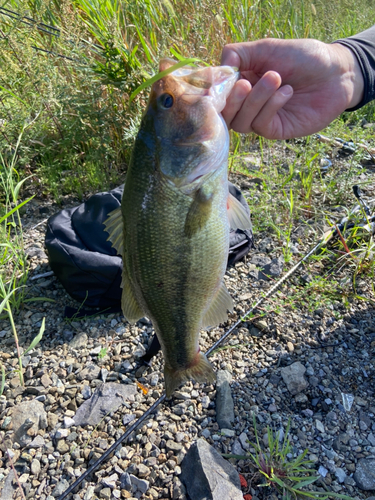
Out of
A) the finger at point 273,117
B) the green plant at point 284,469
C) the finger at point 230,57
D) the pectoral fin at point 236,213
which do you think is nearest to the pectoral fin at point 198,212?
the pectoral fin at point 236,213

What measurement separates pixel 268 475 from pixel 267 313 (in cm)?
133

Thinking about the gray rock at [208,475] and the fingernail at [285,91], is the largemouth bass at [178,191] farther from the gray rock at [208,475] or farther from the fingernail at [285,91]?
the gray rock at [208,475]

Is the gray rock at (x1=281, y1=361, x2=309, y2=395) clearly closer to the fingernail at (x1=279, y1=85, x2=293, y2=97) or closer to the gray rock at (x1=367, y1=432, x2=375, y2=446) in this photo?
the gray rock at (x1=367, y1=432, x2=375, y2=446)

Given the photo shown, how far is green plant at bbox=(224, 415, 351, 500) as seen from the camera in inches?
79.4

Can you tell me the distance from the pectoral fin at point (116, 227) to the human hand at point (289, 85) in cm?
102

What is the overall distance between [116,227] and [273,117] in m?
1.37

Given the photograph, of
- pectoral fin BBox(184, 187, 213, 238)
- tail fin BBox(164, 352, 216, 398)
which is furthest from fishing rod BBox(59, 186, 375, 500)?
pectoral fin BBox(184, 187, 213, 238)

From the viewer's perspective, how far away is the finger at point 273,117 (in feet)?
6.93

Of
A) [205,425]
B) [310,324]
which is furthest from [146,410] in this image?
[310,324]

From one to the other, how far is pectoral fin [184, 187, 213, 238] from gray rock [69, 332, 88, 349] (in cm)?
187

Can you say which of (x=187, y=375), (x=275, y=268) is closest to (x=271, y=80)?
(x=187, y=375)

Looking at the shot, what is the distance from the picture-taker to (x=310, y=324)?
3.07 metres

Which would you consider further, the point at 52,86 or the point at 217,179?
the point at 52,86

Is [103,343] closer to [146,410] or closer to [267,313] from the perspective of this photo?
[146,410]
